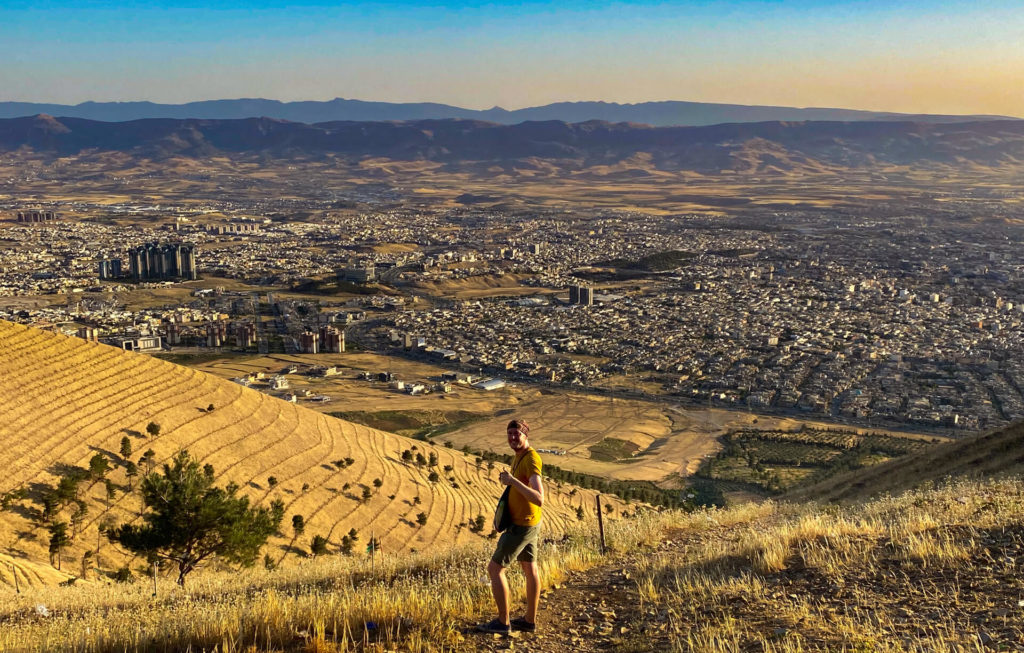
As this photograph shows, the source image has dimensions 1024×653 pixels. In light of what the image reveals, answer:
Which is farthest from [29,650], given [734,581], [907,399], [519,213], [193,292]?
[519,213]

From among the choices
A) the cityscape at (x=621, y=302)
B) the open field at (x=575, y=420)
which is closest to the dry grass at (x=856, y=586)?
the open field at (x=575, y=420)

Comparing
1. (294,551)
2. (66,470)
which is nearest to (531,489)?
(294,551)

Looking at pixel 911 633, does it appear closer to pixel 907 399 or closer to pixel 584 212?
pixel 907 399

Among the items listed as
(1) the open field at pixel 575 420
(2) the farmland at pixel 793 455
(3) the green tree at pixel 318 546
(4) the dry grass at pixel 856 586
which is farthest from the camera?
(1) the open field at pixel 575 420

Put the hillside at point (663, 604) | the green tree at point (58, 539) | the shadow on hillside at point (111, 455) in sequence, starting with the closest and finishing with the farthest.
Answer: the hillside at point (663, 604), the green tree at point (58, 539), the shadow on hillside at point (111, 455)

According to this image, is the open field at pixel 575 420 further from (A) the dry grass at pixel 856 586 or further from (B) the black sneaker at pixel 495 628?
(B) the black sneaker at pixel 495 628

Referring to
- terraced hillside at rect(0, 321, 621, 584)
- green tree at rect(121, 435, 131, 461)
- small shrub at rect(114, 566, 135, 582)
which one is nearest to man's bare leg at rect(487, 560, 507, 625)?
small shrub at rect(114, 566, 135, 582)

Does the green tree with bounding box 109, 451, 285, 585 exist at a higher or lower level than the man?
lower

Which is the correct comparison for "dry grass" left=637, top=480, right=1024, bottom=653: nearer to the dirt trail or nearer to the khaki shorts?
the dirt trail
